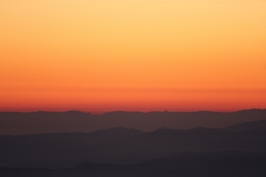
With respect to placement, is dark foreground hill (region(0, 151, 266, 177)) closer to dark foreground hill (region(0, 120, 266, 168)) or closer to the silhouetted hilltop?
dark foreground hill (region(0, 120, 266, 168))

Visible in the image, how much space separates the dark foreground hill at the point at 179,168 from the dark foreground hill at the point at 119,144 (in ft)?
0.82

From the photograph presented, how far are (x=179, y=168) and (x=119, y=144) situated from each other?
2126mm

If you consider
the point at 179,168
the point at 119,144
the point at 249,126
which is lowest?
the point at 179,168

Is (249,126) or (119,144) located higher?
(249,126)

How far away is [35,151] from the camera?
18.8m

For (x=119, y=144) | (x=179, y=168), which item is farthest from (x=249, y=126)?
(x=119, y=144)

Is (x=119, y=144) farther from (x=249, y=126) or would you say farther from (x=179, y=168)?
(x=249, y=126)

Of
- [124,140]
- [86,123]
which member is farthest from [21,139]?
[124,140]

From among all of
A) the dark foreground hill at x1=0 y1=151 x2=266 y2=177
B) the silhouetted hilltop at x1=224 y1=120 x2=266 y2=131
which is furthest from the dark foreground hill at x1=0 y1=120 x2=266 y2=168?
the dark foreground hill at x1=0 y1=151 x2=266 y2=177

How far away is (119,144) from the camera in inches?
749

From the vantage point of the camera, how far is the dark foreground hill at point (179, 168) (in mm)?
17781

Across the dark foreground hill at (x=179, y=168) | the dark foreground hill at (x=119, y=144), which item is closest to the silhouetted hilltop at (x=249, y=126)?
the dark foreground hill at (x=119, y=144)

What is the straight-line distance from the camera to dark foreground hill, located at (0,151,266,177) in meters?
17.8

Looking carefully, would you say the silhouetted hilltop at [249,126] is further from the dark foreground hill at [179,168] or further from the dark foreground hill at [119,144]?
the dark foreground hill at [179,168]
